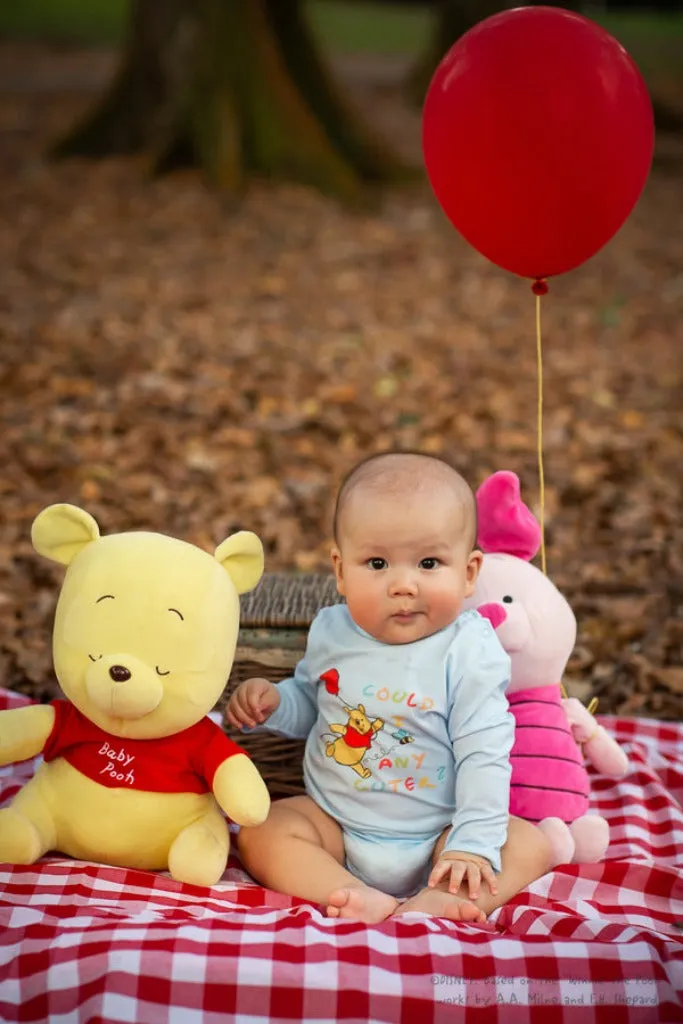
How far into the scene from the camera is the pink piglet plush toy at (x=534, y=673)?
2.60 meters

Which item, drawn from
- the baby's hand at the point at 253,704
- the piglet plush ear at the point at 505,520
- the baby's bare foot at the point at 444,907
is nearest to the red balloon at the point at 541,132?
the piglet plush ear at the point at 505,520

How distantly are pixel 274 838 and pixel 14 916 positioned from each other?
54 cm

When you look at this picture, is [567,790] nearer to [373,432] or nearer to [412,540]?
[412,540]

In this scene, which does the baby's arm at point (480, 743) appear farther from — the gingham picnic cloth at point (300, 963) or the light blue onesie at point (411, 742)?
the gingham picnic cloth at point (300, 963)

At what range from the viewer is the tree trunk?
8.04 m

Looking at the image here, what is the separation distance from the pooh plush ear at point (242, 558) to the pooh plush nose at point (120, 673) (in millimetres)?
328

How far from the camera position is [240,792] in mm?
2355

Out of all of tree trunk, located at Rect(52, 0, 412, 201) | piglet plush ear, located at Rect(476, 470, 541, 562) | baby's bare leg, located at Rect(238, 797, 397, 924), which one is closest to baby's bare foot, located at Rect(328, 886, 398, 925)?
baby's bare leg, located at Rect(238, 797, 397, 924)

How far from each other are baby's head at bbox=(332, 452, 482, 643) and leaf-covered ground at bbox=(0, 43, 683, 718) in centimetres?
138

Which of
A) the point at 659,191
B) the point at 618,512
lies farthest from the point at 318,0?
the point at 618,512

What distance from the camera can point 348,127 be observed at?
28.2ft

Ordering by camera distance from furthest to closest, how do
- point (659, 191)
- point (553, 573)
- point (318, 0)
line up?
point (318, 0) < point (659, 191) < point (553, 573)

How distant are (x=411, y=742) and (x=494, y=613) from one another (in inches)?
13.9

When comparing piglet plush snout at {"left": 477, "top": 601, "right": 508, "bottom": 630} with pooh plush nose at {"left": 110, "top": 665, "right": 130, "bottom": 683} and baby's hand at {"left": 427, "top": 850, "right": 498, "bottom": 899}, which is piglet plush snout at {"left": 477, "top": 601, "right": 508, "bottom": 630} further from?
pooh plush nose at {"left": 110, "top": 665, "right": 130, "bottom": 683}
